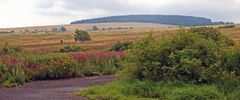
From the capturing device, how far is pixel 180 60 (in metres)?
22.0

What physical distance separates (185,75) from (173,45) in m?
1.98

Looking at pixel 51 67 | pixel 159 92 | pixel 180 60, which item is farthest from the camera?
pixel 51 67

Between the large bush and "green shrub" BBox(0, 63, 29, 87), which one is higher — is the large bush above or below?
above

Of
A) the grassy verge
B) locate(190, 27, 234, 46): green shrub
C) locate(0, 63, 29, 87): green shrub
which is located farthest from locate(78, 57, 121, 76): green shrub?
the grassy verge

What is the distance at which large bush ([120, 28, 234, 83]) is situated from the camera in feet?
70.7

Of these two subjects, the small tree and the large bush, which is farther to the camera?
the small tree

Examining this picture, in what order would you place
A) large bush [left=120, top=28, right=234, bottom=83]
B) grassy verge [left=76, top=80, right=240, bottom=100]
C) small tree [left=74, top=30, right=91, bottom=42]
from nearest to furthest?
grassy verge [left=76, top=80, right=240, bottom=100], large bush [left=120, top=28, right=234, bottom=83], small tree [left=74, top=30, right=91, bottom=42]

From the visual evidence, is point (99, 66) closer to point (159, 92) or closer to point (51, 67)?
point (51, 67)

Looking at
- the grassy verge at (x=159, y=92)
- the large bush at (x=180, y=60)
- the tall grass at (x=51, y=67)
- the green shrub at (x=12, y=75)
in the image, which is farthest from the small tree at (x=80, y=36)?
the grassy verge at (x=159, y=92)

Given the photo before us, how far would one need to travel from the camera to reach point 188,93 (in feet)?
63.0

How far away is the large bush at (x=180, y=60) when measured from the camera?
2155 centimetres

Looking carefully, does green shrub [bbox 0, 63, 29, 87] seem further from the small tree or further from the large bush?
the small tree

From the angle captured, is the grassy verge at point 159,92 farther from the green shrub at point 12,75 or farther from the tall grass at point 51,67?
the tall grass at point 51,67

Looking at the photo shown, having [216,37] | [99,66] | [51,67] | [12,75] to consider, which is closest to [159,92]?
[12,75]
